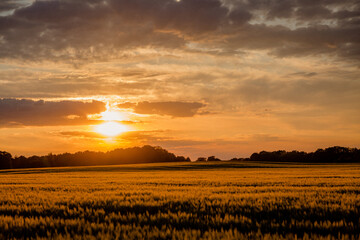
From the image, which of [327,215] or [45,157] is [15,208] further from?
[45,157]

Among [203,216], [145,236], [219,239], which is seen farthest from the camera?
[203,216]

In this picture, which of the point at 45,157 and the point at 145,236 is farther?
the point at 45,157

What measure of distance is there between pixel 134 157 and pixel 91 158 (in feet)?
45.3

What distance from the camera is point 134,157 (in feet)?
368

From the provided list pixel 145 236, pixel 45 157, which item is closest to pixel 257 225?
pixel 145 236

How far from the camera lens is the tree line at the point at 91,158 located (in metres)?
106

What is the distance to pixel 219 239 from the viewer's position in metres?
6.29

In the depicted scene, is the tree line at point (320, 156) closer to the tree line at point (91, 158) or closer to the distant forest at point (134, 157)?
the distant forest at point (134, 157)

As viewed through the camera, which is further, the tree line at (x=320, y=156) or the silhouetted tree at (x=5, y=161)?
the silhouetted tree at (x=5, y=161)

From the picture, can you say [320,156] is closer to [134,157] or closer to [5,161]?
[134,157]

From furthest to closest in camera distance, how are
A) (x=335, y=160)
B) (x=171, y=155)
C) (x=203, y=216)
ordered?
(x=171, y=155)
(x=335, y=160)
(x=203, y=216)

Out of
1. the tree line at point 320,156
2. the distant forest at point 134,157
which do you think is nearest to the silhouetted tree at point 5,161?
the distant forest at point 134,157

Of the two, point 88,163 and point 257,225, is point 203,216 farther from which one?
point 88,163

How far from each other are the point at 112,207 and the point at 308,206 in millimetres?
6371
